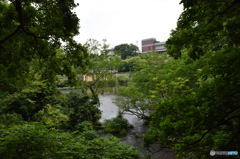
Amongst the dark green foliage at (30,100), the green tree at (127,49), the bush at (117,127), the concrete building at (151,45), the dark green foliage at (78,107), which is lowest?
the bush at (117,127)

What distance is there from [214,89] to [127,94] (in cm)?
978

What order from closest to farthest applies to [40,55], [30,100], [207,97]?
[207,97] → [40,55] → [30,100]

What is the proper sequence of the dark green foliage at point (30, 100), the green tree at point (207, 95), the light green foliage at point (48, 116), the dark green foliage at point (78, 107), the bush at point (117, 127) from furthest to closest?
the bush at point (117, 127)
the dark green foliage at point (78, 107)
the light green foliage at point (48, 116)
the dark green foliage at point (30, 100)
the green tree at point (207, 95)

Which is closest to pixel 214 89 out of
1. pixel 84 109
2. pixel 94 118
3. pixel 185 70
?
pixel 185 70

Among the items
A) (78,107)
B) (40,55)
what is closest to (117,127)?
(78,107)

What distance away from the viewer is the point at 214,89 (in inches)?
103

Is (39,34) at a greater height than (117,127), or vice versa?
(39,34)

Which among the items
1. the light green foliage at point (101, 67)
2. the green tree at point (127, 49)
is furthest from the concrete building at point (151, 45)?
the light green foliage at point (101, 67)

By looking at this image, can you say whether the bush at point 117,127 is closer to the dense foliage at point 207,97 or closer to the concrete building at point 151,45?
the dense foliage at point 207,97

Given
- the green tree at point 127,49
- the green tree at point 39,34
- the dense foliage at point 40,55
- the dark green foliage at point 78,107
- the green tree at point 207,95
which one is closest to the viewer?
the green tree at point 207,95

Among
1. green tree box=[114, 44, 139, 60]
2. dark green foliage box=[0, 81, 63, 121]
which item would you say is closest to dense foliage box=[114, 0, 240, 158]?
dark green foliage box=[0, 81, 63, 121]

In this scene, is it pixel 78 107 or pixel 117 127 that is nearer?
pixel 78 107

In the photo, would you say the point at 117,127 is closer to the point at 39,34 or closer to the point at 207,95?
the point at 39,34

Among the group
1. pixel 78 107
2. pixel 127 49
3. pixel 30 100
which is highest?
pixel 127 49
